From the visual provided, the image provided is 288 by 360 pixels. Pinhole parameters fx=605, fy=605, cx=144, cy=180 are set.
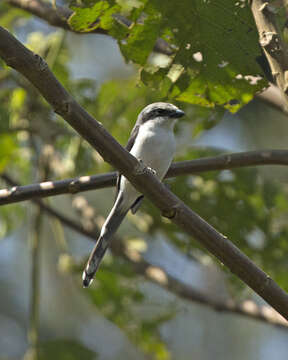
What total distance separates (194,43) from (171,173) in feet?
2.03

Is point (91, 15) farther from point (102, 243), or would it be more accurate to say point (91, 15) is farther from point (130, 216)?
point (130, 216)

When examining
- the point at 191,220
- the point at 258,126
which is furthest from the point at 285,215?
the point at 258,126

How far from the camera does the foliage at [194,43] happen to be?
2.65m

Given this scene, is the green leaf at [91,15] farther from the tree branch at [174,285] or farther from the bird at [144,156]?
the tree branch at [174,285]

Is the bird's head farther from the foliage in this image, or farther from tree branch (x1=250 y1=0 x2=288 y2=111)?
tree branch (x1=250 y1=0 x2=288 y2=111)

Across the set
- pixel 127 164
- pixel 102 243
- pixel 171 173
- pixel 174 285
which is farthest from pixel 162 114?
pixel 127 164

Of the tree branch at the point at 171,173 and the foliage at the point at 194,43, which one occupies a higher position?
the foliage at the point at 194,43

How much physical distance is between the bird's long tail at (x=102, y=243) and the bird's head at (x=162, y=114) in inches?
23.6

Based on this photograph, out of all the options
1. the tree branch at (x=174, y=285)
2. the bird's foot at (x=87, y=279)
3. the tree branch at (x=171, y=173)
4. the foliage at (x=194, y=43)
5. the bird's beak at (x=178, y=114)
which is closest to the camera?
the tree branch at (x=171, y=173)

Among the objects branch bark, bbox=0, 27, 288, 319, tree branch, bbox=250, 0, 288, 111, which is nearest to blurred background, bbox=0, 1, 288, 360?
tree branch, bbox=250, 0, 288, 111

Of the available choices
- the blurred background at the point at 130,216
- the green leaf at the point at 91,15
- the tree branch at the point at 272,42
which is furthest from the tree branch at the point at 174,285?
the tree branch at the point at 272,42

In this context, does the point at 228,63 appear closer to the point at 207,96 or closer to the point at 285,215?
the point at 207,96

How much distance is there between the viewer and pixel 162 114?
3611 millimetres

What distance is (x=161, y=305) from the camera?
4.42 metres
